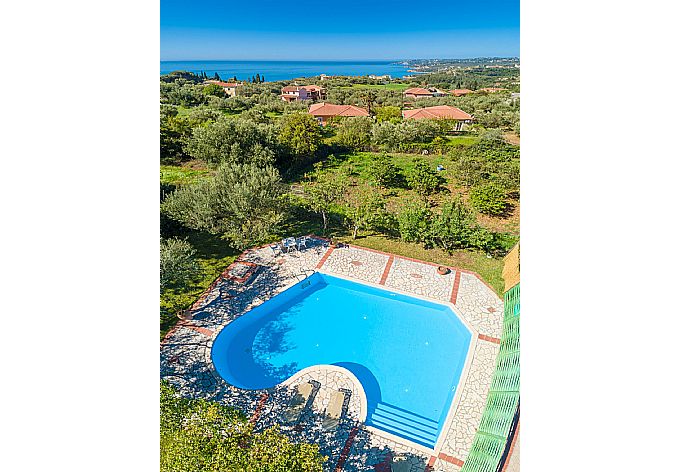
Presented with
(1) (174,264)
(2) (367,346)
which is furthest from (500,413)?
(1) (174,264)

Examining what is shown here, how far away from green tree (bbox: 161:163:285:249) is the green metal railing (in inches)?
210

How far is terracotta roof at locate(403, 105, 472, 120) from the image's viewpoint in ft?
79.4

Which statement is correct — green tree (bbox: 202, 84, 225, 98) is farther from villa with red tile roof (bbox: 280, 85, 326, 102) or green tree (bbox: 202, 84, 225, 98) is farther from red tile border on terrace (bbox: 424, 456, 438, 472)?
red tile border on terrace (bbox: 424, 456, 438, 472)

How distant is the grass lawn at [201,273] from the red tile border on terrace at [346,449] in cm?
365

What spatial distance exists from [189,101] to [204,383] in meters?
21.6

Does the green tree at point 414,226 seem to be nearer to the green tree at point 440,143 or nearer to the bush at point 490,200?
the bush at point 490,200

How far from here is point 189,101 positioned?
22484 millimetres

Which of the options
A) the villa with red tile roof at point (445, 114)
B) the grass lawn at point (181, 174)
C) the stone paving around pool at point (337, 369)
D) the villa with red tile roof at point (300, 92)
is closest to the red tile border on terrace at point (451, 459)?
the stone paving around pool at point (337, 369)

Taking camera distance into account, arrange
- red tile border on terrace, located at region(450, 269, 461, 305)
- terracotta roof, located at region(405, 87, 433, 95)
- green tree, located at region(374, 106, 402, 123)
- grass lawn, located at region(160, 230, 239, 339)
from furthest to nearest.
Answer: terracotta roof, located at region(405, 87, 433, 95)
green tree, located at region(374, 106, 402, 123)
red tile border on terrace, located at region(450, 269, 461, 305)
grass lawn, located at region(160, 230, 239, 339)

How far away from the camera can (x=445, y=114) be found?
81.6 feet

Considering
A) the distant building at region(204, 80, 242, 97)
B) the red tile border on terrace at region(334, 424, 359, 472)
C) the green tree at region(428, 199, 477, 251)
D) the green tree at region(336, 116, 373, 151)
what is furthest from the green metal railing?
the distant building at region(204, 80, 242, 97)

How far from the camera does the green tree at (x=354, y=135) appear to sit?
17953 millimetres

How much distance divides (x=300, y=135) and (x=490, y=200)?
839cm
